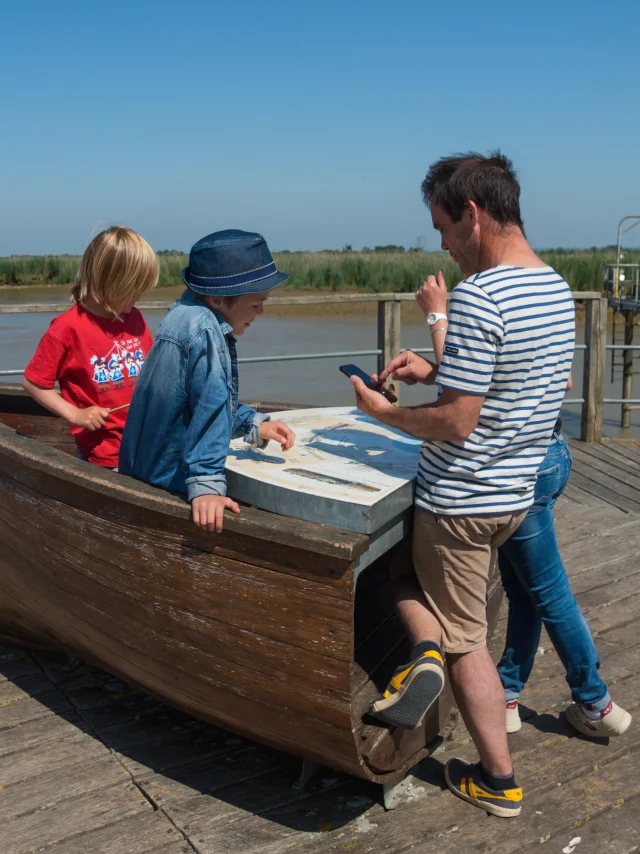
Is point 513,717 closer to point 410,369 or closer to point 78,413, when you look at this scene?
point 410,369

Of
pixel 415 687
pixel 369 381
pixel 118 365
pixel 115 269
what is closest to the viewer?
pixel 415 687

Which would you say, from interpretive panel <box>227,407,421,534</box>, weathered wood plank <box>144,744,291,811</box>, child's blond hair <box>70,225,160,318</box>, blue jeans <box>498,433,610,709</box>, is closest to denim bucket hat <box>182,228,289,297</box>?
interpretive panel <box>227,407,421,534</box>

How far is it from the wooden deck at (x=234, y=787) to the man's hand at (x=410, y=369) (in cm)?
101

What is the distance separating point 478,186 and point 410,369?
46 cm

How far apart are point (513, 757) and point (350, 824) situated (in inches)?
20.3

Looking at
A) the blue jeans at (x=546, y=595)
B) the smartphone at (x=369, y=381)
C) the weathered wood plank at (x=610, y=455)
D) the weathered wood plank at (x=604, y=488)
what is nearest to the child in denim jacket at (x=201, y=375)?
the smartphone at (x=369, y=381)

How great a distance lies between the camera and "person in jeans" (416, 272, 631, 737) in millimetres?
2162

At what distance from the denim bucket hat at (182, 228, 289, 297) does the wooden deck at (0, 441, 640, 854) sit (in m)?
1.23

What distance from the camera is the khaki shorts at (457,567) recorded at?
76.5 inches

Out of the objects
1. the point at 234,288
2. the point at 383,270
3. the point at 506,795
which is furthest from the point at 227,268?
the point at 383,270

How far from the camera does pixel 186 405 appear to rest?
6.92 ft

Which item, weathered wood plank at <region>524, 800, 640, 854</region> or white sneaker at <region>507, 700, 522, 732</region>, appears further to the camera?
white sneaker at <region>507, 700, 522, 732</region>

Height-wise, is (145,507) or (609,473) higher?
(145,507)

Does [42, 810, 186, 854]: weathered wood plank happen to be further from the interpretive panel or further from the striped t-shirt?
the striped t-shirt
